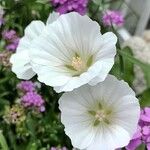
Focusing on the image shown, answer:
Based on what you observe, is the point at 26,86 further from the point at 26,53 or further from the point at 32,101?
the point at 26,53

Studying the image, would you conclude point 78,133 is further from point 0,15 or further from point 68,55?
point 0,15

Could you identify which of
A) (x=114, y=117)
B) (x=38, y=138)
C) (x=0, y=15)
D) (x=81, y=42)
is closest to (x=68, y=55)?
(x=81, y=42)

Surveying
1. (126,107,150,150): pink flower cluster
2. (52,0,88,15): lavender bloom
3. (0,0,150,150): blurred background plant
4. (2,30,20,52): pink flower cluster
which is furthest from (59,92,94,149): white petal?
(2,30,20,52): pink flower cluster

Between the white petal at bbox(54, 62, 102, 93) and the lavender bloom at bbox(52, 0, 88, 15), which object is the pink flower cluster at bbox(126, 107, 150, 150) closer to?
the white petal at bbox(54, 62, 102, 93)

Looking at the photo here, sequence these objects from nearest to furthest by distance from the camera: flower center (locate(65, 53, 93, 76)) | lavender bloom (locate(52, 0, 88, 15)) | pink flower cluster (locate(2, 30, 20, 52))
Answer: flower center (locate(65, 53, 93, 76)) < lavender bloom (locate(52, 0, 88, 15)) < pink flower cluster (locate(2, 30, 20, 52))

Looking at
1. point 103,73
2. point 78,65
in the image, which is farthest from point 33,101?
point 103,73

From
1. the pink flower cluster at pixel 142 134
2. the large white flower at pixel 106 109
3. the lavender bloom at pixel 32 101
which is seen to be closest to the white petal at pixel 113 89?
the large white flower at pixel 106 109

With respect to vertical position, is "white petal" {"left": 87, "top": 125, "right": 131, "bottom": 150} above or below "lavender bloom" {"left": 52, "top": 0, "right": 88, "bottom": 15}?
above

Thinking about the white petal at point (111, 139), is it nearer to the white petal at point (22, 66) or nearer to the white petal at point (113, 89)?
the white petal at point (113, 89)

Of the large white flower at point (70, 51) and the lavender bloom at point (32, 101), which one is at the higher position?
the large white flower at point (70, 51)
